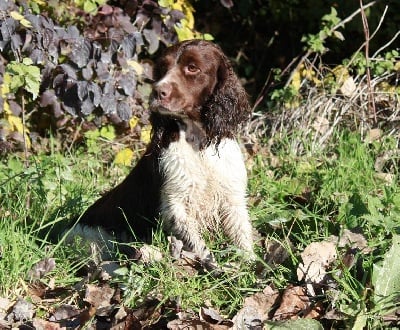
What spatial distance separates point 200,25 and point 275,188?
384cm

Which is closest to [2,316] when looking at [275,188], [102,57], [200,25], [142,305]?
[142,305]

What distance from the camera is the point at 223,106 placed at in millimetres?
4766

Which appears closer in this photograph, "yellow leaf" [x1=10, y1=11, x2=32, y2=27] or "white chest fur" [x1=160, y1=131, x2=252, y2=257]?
"white chest fur" [x1=160, y1=131, x2=252, y2=257]

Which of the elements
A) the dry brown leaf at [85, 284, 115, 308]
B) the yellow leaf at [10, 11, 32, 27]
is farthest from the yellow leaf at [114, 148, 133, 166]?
the dry brown leaf at [85, 284, 115, 308]

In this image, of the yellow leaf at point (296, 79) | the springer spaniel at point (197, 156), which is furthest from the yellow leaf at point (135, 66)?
the springer spaniel at point (197, 156)

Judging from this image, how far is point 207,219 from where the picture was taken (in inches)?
190

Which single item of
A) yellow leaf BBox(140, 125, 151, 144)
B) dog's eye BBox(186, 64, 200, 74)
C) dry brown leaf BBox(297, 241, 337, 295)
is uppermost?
dog's eye BBox(186, 64, 200, 74)

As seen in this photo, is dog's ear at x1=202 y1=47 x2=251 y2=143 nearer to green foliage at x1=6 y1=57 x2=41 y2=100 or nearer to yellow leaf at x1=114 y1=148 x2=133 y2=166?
green foliage at x1=6 y1=57 x2=41 y2=100

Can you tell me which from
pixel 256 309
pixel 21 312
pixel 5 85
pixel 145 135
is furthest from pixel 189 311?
pixel 145 135

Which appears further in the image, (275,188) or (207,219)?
(275,188)

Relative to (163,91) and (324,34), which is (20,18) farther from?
(324,34)

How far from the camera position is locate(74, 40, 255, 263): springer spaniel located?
464 centimetres

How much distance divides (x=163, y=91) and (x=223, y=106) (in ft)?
1.49

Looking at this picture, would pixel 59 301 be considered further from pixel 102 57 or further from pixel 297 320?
pixel 102 57
